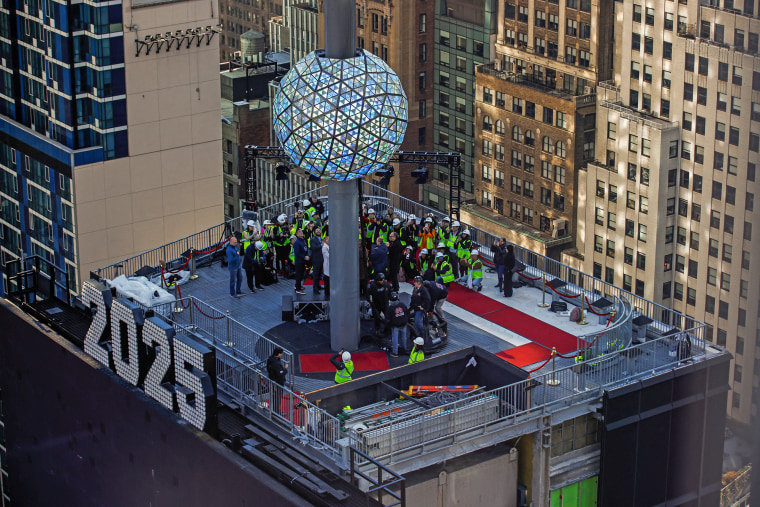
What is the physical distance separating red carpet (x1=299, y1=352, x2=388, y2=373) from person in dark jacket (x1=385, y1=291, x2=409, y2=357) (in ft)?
2.28

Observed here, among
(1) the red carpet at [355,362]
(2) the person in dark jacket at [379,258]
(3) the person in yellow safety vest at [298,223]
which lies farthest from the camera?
(3) the person in yellow safety vest at [298,223]

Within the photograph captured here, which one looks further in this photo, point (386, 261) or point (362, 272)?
point (386, 261)

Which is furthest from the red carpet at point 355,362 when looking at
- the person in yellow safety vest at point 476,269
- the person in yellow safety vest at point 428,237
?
the person in yellow safety vest at point 428,237

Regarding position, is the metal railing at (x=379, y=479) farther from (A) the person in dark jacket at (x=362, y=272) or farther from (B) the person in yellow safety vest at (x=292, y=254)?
(B) the person in yellow safety vest at (x=292, y=254)

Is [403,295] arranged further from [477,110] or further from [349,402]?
[477,110]

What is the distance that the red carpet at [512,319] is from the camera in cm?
6138

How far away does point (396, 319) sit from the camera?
58.1 meters

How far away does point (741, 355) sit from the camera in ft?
468

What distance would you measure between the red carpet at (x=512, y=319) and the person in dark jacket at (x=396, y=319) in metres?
5.21

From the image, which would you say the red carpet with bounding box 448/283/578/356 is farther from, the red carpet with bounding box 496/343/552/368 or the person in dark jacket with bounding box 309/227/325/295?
the person in dark jacket with bounding box 309/227/325/295

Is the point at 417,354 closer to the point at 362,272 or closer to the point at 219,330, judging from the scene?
the point at 362,272

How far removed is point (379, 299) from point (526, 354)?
5789 mm

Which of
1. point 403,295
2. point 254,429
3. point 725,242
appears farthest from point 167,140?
point 725,242

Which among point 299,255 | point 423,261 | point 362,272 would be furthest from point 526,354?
point 299,255
